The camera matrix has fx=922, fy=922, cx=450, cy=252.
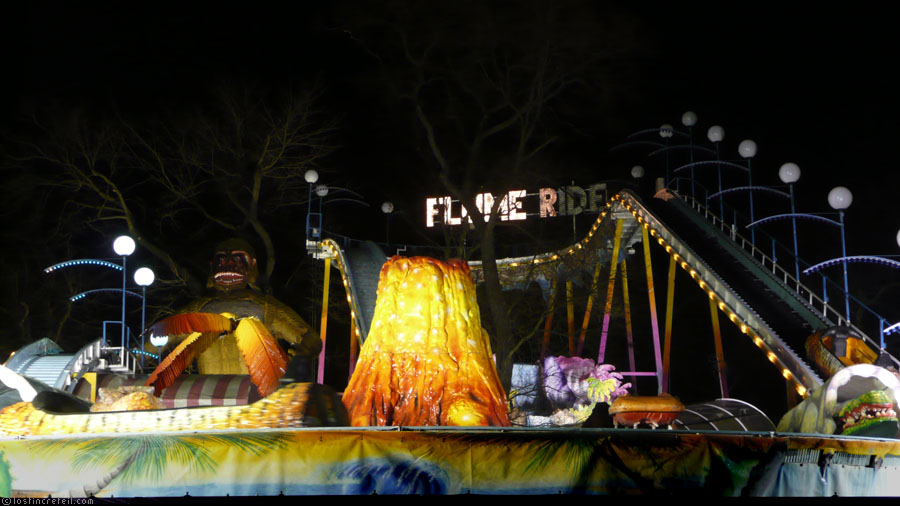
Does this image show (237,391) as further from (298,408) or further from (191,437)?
(191,437)

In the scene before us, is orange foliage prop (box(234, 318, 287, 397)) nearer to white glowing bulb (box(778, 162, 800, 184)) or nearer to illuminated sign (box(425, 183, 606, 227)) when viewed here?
white glowing bulb (box(778, 162, 800, 184))

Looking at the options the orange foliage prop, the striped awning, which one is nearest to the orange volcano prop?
the orange foliage prop

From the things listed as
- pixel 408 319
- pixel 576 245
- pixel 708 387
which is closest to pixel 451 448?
pixel 408 319

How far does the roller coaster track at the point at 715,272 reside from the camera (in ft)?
48.6

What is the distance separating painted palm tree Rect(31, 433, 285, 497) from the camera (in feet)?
19.6

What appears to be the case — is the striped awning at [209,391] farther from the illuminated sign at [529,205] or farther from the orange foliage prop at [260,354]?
the illuminated sign at [529,205]

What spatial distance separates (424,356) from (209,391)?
2.49m

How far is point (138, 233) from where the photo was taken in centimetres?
2102

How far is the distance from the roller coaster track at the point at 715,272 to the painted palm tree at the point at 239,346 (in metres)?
7.61

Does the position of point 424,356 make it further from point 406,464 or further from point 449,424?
point 406,464

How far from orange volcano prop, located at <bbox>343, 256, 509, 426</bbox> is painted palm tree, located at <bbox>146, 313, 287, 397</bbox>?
3.34 feet

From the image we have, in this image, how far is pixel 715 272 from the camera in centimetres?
1725

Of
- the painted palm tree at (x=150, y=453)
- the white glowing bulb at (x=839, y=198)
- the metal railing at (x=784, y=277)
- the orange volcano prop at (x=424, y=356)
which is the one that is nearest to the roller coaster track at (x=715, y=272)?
the metal railing at (x=784, y=277)

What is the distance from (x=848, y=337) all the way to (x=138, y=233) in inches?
595
